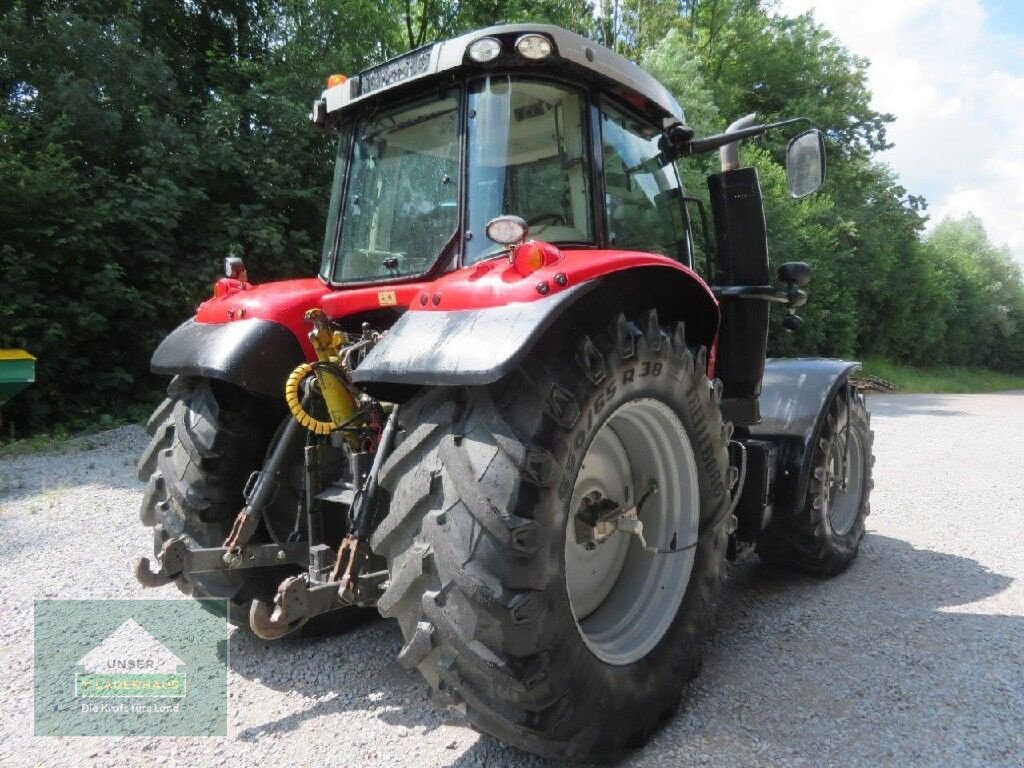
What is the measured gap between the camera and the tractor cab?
2268mm

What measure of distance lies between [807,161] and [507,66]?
49.9 inches

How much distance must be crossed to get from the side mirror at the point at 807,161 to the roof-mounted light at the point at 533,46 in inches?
43.0

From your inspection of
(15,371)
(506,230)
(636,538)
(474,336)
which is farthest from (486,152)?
(15,371)

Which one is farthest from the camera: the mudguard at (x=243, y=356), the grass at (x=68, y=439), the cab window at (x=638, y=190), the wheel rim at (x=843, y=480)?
the grass at (x=68, y=439)

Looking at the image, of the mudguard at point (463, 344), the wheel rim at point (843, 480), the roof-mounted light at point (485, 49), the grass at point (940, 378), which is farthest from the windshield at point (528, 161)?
the grass at point (940, 378)

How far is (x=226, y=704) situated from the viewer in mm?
2246

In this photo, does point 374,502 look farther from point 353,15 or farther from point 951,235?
point 951,235

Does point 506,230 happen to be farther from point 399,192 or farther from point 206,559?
point 206,559

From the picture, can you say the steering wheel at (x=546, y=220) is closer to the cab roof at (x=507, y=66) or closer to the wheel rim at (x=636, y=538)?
the cab roof at (x=507, y=66)

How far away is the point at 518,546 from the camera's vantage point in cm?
161

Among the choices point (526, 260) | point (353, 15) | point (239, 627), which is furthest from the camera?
point (353, 15)

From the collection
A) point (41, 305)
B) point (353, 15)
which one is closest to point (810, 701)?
point (41, 305)

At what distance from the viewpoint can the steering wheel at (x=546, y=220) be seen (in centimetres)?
233

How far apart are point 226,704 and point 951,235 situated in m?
47.9
